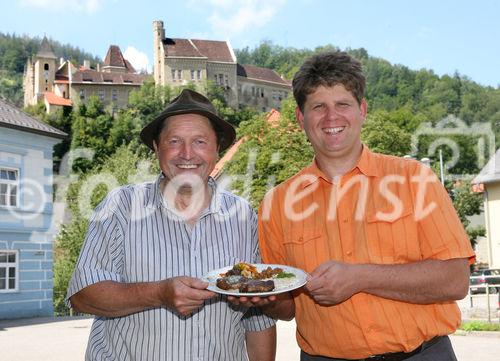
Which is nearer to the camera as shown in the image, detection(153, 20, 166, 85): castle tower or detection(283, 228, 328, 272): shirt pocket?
detection(283, 228, 328, 272): shirt pocket

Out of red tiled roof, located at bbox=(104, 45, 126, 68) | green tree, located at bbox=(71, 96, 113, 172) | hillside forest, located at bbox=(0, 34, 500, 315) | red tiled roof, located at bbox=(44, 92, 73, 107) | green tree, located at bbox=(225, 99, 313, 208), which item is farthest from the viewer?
red tiled roof, located at bbox=(104, 45, 126, 68)

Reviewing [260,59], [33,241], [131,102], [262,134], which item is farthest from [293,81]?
[260,59]

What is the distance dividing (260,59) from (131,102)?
210 feet

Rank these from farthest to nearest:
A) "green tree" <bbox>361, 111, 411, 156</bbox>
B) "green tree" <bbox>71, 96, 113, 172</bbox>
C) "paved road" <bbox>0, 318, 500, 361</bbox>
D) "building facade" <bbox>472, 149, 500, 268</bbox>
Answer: "green tree" <bbox>71, 96, 113, 172</bbox> < "green tree" <bbox>361, 111, 411, 156</bbox> < "building facade" <bbox>472, 149, 500, 268</bbox> < "paved road" <bbox>0, 318, 500, 361</bbox>

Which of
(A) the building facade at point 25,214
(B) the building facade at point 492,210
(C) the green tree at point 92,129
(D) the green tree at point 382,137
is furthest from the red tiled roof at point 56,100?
(B) the building facade at point 492,210

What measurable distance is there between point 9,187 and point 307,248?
21.6 m

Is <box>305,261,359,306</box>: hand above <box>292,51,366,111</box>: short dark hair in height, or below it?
below

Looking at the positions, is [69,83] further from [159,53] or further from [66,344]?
[66,344]

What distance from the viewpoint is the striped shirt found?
331 centimetres

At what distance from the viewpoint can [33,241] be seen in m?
24.2

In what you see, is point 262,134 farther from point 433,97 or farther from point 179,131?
point 433,97

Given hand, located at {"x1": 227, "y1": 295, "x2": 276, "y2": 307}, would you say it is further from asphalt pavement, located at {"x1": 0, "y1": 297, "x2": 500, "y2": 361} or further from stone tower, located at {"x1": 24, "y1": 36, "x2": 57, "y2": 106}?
stone tower, located at {"x1": 24, "y1": 36, "x2": 57, "y2": 106}

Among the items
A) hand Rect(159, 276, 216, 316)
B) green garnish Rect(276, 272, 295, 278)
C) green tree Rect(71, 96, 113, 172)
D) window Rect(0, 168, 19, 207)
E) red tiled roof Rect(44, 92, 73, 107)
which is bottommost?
hand Rect(159, 276, 216, 316)

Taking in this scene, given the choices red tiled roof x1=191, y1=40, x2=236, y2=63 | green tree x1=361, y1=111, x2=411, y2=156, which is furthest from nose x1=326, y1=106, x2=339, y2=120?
red tiled roof x1=191, y1=40, x2=236, y2=63
